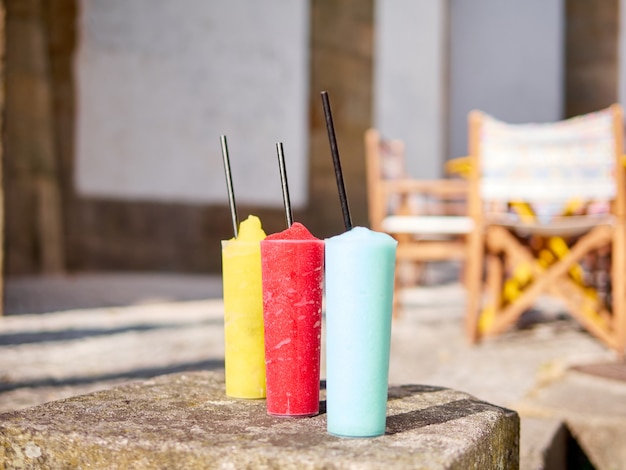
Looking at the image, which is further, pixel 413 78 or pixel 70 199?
pixel 413 78

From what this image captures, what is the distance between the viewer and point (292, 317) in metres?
0.99

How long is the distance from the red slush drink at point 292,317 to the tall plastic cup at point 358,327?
0.07 metres

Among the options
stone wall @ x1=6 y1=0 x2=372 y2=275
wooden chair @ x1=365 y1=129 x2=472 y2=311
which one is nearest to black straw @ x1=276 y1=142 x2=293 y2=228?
wooden chair @ x1=365 y1=129 x2=472 y2=311

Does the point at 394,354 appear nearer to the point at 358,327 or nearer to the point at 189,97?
the point at 358,327

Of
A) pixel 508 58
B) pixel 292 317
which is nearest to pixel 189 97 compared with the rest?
pixel 508 58

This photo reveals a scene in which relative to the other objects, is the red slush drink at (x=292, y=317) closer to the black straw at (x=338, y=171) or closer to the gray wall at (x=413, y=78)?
the black straw at (x=338, y=171)

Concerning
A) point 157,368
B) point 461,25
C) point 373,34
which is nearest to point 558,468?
point 157,368

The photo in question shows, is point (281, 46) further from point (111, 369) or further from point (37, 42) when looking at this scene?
point (111, 369)

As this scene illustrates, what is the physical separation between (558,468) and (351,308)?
1096 mm

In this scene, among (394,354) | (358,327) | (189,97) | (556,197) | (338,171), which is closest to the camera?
(358,327)

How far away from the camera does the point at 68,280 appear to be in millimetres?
5340

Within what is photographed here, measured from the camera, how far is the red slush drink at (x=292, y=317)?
3.25ft

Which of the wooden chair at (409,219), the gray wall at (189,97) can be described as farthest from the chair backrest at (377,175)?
the gray wall at (189,97)

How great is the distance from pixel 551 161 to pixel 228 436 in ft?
8.16
